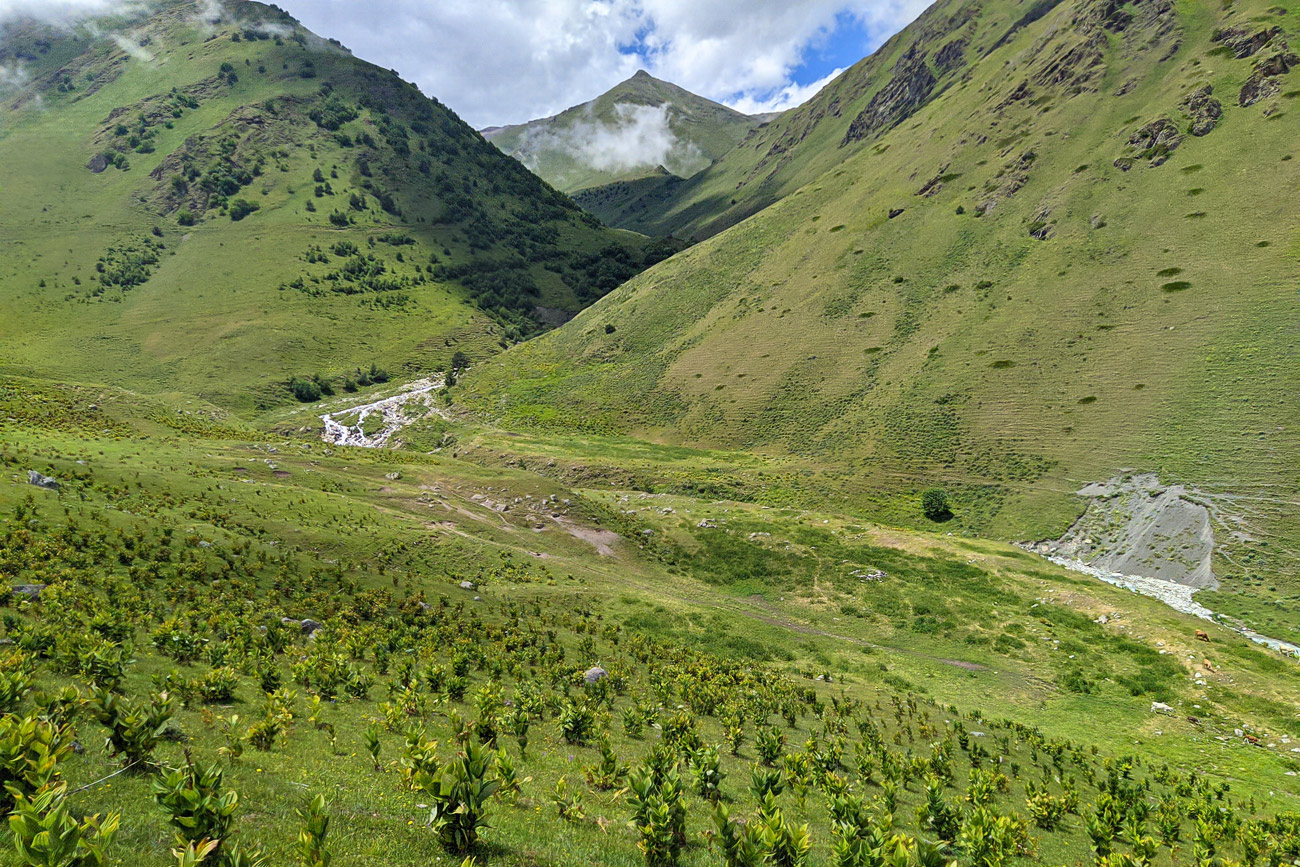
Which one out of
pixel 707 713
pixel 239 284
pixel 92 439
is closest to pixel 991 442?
pixel 707 713

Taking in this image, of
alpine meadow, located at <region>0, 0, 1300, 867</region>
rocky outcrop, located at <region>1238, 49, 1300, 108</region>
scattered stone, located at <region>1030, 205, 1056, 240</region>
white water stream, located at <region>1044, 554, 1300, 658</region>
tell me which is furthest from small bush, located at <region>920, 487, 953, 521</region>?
rocky outcrop, located at <region>1238, 49, 1300, 108</region>

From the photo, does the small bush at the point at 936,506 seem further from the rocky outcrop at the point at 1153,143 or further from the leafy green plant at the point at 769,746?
the rocky outcrop at the point at 1153,143

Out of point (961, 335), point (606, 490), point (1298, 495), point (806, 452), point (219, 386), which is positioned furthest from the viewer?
point (219, 386)

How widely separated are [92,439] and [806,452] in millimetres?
70891

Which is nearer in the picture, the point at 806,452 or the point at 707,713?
the point at 707,713

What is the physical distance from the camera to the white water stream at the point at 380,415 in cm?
9331

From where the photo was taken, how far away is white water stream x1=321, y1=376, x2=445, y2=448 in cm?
→ 9331

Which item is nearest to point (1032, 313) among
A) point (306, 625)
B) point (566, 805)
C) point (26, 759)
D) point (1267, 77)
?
point (1267, 77)

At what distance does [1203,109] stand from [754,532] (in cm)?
10856

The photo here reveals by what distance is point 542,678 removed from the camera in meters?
20.8

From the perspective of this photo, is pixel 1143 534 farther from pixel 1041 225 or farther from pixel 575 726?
pixel 1041 225

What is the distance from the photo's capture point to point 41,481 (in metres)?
24.2

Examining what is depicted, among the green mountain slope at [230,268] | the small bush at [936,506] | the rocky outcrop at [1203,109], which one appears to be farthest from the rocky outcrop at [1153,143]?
the green mountain slope at [230,268]

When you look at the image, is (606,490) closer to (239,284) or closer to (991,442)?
(991,442)
